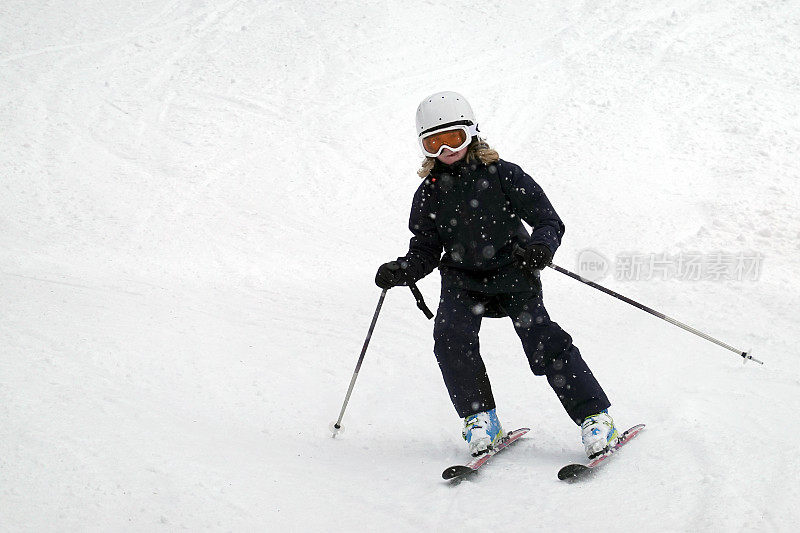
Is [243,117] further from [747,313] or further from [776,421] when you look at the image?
[776,421]

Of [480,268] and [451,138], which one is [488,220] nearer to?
[480,268]

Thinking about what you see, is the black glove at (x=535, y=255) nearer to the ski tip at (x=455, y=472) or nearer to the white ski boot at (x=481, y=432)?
the white ski boot at (x=481, y=432)

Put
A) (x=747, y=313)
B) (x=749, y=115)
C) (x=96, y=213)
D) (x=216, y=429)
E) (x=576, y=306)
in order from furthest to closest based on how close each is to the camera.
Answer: (x=749, y=115)
(x=96, y=213)
(x=576, y=306)
(x=747, y=313)
(x=216, y=429)

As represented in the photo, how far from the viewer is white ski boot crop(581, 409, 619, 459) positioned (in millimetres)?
3555

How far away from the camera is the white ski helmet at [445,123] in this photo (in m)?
3.80

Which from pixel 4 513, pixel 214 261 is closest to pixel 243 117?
pixel 214 261

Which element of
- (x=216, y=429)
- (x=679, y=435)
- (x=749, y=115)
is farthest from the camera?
(x=749, y=115)

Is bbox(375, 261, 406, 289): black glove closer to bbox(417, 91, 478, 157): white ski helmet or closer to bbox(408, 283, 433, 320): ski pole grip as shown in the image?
bbox(408, 283, 433, 320): ski pole grip

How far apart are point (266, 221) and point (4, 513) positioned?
20.1 ft

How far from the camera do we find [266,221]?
882 cm
